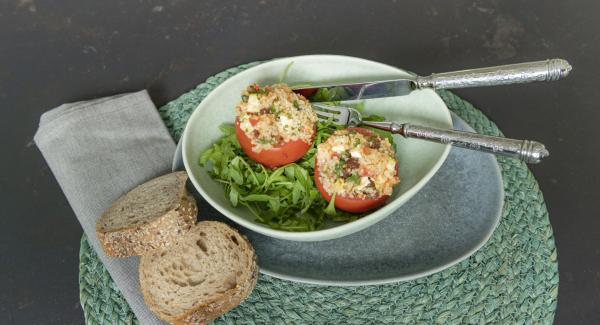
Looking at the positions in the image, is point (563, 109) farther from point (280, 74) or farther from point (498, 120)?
point (280, 74)

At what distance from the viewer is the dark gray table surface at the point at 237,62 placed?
5.61ft

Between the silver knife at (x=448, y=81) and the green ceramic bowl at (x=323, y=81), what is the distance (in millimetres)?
39

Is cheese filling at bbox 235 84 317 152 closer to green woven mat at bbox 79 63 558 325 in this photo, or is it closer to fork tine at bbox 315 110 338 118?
fork tine at bbox 315 110 338 118

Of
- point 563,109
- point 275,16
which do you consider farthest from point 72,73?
point 563,109

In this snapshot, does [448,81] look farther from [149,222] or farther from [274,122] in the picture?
[149,222]

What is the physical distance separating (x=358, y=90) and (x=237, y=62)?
62cm

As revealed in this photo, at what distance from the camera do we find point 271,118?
4.82ft

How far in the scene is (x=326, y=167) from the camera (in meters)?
1.44

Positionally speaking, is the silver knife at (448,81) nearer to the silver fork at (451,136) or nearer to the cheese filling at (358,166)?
the silver fork at (451,136)

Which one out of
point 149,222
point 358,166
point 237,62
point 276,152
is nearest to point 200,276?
point 149,222

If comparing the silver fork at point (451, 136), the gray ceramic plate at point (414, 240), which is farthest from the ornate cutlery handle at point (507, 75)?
the gray ceramic plate at point (414, 240)

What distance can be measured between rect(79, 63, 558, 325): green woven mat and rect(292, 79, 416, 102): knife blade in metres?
0.46

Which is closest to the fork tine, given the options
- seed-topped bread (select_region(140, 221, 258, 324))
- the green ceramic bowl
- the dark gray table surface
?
the green ceramic bowl

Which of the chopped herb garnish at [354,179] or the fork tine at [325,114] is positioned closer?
the chopped herb garnish at [354,179]
